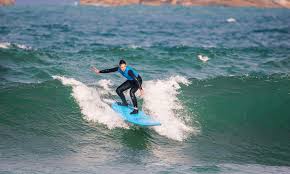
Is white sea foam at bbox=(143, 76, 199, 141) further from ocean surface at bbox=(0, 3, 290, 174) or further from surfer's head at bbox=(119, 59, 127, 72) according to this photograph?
surfer's head at bbox=(119, 59, 127, 72)

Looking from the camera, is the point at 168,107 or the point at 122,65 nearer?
the point at 122,65

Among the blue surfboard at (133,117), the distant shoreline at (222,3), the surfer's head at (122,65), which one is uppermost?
the surfer's head at (122,65)

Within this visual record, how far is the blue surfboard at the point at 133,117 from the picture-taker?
36.8 ft

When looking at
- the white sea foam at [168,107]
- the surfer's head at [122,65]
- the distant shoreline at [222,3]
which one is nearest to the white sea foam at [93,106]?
the white sea foam at [168,107]

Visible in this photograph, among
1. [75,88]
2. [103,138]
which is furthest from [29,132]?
[75,88]

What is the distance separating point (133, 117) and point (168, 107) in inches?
106

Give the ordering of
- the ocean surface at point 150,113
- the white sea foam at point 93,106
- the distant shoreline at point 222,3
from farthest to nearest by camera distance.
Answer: the distant shoreline at point 222,3 < the white sea foam at point 93,106 < the ocean surface at point 150,113

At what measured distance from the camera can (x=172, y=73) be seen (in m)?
19.5

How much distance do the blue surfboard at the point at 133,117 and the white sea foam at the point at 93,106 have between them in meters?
0.48

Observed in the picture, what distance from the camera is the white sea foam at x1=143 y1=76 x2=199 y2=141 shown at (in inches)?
471

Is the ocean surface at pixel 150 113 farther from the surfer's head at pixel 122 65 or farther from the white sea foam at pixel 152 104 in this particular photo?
the surfer's head at pixel 122 65

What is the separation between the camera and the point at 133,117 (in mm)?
11508

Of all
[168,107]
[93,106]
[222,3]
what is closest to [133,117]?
[93,106]

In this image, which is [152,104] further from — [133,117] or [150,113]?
[133,117]
